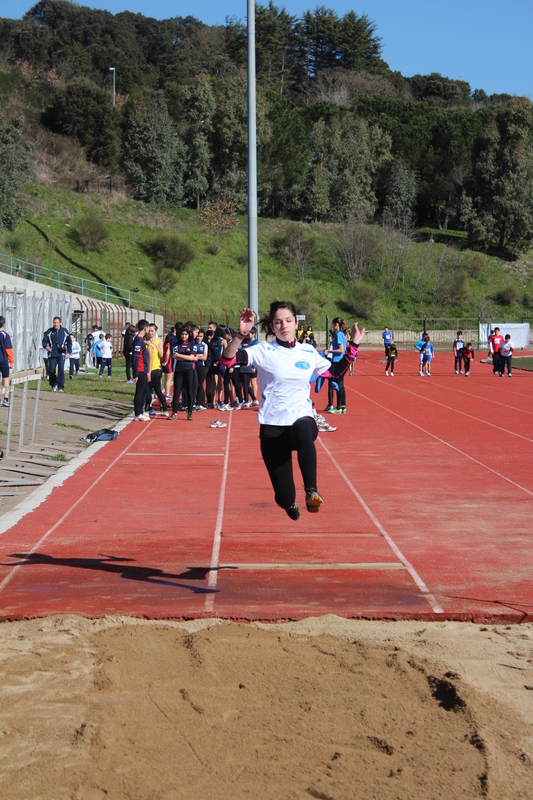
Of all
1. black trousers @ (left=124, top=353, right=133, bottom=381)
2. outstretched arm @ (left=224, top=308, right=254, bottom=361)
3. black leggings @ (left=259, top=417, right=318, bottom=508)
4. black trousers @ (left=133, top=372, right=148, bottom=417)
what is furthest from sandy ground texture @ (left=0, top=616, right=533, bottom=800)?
black trousers @ (left=124, top=353, right=133, bottom=381)

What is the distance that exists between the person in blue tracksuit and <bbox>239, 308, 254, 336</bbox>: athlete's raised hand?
1623 cm

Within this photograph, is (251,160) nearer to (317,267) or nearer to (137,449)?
(137,449)

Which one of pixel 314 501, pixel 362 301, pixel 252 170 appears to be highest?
pixel 252 170

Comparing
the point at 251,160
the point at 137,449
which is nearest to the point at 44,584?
the point at 137,449

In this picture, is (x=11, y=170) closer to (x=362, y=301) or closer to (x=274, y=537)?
(x=362, y=301)

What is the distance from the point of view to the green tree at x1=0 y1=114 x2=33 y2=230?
176 ft

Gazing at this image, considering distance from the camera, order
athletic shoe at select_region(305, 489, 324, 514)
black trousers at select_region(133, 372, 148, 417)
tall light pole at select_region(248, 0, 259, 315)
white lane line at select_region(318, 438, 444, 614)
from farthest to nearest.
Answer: tall light pole at select_region(248, 0, 259, 315) → black trousers at select_region(133, 372, 148, 417) → white lane line at select_region(318, 438, 444, 614) → athletic shoe at select_region(305, 489, 324, 514)

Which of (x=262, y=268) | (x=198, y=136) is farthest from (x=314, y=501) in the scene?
(x=198, y=136)

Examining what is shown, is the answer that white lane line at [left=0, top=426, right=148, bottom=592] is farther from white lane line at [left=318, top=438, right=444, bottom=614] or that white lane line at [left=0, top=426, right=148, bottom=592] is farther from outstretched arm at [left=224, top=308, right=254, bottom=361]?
white lane line at [left=318, top=438, right=444, bottom=614]

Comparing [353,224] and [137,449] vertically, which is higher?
[353,224]

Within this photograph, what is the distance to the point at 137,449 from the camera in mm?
13062

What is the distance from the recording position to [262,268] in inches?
2564

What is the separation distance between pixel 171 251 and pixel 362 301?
14.8m

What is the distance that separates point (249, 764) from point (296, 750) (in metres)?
0.23
